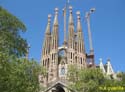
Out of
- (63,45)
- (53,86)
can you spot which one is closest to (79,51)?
(63,45)

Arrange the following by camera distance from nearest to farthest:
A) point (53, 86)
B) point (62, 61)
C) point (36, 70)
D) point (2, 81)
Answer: point (2, 81)
point (36, 70)
point (53, 86)
point (62, 61)

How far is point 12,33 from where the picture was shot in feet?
75.5

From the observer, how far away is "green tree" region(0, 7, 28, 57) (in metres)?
21.9

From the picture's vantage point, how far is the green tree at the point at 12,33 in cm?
2194

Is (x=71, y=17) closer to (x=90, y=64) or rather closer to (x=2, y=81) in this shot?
(x=90, y=64)

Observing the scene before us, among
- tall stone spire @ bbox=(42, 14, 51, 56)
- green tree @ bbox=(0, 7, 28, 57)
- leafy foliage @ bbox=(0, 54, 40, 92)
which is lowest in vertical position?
leafy foliage @ bbox=(0, 54, 40, 92)

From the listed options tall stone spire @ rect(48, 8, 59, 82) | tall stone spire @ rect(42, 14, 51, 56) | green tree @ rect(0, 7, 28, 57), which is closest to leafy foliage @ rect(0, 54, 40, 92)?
green tree @ rect(0, 7, 28, 57)

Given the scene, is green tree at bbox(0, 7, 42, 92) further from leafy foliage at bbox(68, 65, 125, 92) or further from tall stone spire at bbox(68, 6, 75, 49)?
tall stone spire at bbox(68, 6, 75, 49)

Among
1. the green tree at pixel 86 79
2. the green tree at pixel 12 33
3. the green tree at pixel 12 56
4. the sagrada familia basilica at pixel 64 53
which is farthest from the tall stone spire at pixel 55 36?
the green tree at pixel 12 33

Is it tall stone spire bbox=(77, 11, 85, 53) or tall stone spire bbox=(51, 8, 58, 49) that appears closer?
tall stone spire bbox=(51, 8, 58, 49)

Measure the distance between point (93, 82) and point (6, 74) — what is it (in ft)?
70.8

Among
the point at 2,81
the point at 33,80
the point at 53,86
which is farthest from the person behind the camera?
the point at 53,86

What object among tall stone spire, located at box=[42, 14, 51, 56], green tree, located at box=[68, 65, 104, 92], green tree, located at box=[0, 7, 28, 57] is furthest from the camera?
tall stone spire, located at box=[42, 14, 51, 56]

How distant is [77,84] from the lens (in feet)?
125
